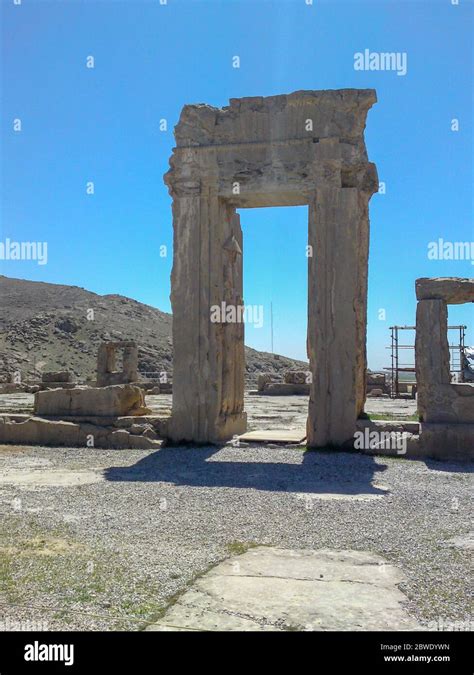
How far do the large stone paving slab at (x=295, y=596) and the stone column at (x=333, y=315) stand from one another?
19.2ft

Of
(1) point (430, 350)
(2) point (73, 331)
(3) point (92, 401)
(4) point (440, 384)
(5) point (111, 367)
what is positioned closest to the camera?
(4) point (440, 384)

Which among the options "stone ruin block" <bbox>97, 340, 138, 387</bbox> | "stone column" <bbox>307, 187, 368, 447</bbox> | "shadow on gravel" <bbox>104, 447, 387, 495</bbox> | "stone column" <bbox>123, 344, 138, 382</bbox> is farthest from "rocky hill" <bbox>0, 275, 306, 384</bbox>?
"stone column" <bbox>307, 187, 368, 447</bbox>

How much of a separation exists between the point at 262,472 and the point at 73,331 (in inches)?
2028

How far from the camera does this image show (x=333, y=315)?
38.2 ft

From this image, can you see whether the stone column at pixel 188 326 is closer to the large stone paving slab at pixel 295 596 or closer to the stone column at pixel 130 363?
the large stone paving slab at pixel 295 596

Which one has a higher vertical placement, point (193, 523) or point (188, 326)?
point (188, 326)

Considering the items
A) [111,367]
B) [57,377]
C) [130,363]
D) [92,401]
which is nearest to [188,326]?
[92,401]

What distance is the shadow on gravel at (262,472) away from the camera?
29.0ft

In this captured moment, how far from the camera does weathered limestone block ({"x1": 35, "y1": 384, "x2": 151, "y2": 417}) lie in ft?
44.1

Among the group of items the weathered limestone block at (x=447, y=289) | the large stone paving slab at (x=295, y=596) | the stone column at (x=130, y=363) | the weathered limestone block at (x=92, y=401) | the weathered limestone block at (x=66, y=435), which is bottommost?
the large stone paving slab at (x=295, y=596)

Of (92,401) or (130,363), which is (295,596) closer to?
(92,401)

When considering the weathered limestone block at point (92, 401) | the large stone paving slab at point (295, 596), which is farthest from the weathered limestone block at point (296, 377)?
the large stone paving slab at point (295, 596)

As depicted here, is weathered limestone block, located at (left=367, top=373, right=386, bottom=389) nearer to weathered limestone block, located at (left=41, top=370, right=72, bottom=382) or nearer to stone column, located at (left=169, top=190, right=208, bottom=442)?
weathered limestone block, located at (left=41, top=370, right=72, bottom=382)
